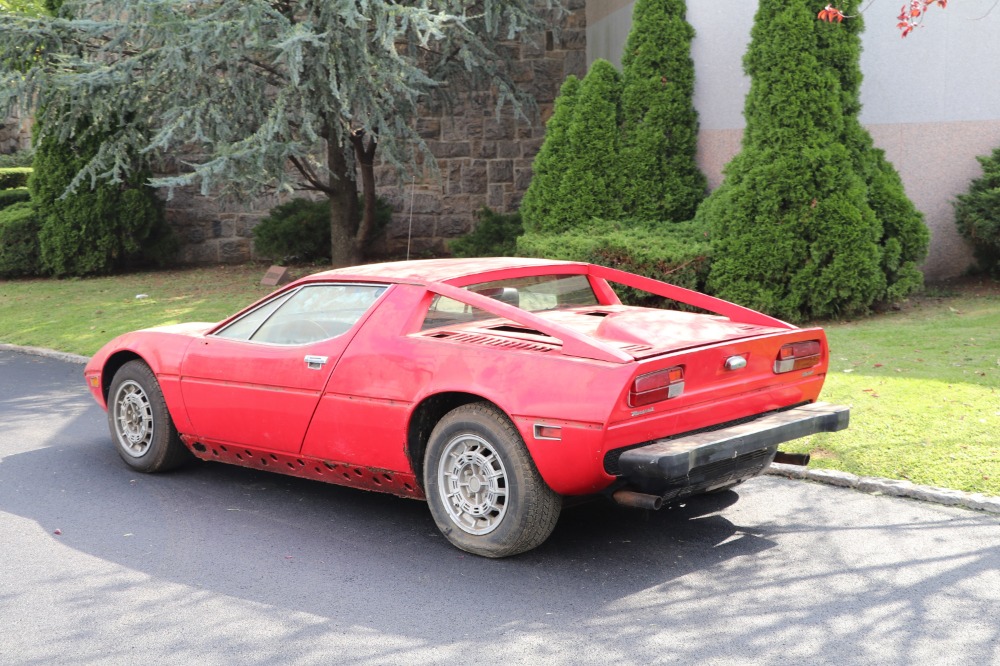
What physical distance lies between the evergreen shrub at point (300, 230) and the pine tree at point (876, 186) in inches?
356

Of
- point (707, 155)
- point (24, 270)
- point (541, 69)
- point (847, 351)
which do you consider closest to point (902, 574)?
point (847, 351)

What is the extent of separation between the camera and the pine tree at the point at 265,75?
13.1 m

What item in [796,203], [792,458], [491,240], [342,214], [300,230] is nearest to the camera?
[792,458]

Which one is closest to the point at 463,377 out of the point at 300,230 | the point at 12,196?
the point at 300,230

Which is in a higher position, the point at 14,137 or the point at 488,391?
the point at 14,137

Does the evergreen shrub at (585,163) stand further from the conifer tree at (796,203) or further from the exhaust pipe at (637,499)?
the exhaust pipe at (637,499)

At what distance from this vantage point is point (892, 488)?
6.15m

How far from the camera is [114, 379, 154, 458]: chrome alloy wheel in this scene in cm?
680

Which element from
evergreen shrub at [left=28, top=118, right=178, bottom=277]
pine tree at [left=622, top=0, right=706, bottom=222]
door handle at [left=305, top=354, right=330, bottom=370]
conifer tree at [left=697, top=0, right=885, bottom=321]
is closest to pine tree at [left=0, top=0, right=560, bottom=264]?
evergreen shrub at [left=28, top=118, right=178, bottom=277]

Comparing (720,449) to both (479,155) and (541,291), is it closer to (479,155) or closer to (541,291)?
(541,291)

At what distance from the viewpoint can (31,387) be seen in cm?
1008

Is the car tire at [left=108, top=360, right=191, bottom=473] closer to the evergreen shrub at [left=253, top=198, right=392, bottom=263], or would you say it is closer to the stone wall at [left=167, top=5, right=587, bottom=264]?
the evergreen shrub at [left=253, top=198, right=392, bottom=263]

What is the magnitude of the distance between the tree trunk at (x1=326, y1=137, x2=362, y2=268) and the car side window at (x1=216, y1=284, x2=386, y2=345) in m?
10.5

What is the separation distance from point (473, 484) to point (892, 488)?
258 cm
